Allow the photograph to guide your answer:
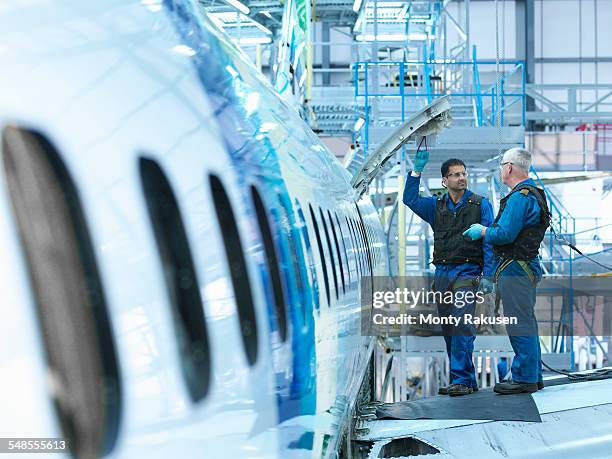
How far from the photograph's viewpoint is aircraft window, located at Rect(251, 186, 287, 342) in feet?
7.42

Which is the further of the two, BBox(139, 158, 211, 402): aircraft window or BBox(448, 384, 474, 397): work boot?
BBox(448, 384, 474, 397): work boot

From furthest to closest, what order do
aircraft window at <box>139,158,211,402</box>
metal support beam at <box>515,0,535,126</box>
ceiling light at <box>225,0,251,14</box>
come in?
metal support beam at <box>515,0,535,126</box>, ceiling light at <box>225,0,251,14</box>, aircraft window at <box>139,158,211,402</box>

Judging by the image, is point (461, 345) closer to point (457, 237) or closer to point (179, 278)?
point (457, 237)

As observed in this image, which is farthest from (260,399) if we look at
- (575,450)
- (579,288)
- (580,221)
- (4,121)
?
(580,221)

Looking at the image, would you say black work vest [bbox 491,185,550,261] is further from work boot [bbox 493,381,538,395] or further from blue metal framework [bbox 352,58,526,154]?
blue metal framework [bbox 352,58,526,154]

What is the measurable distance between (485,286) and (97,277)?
188 inches

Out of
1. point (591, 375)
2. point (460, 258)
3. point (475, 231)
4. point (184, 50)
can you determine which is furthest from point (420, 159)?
point (184, 50)

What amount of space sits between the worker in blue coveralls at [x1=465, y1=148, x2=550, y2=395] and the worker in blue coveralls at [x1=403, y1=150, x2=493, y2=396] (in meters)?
0.36

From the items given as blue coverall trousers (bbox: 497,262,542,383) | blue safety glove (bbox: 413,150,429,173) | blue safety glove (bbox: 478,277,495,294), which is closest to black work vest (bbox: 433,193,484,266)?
blue safety glove (bbox: 478,277,495,294)

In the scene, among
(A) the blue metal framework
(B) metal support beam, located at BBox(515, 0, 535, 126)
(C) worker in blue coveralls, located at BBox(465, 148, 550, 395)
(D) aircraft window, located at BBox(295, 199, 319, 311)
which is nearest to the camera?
(D) aircraft window, located at BBox(295, 199, 319, 311)

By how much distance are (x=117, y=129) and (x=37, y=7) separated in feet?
0.74

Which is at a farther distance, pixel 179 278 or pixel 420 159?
pixel 420 159

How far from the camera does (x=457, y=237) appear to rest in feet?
18.8

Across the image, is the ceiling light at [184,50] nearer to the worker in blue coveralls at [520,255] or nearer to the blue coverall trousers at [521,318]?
the worker in blue coveralls at [520,255]
